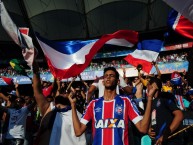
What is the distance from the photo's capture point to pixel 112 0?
110ft

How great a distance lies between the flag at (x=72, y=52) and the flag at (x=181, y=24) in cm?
86

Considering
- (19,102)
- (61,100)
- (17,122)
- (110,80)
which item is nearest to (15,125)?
(17,122)

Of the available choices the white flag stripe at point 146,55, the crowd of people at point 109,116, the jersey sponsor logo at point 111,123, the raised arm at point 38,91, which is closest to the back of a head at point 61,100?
the crowd of people at point 109,116

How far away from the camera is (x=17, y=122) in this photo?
6.39 metres

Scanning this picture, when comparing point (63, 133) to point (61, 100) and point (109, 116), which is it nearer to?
point (61, 100)

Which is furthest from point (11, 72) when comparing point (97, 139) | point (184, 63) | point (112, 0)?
point (97, 139)

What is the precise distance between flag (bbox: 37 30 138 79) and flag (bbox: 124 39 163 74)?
61.8 inches

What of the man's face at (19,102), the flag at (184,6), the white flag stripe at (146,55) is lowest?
the man's face at (19,102)

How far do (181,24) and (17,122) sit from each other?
3.58 meters

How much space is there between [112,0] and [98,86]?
2918 centimetres

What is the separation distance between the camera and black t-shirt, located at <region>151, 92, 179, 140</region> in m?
3.85

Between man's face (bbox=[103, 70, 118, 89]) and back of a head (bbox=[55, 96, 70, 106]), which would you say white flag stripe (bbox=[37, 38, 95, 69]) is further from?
man's face (bbox=[103, 70, 118, 89])

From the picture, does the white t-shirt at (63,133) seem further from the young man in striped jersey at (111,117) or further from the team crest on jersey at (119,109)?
the team crest on jersey at (119,109)

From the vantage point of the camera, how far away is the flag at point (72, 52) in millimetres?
5141
